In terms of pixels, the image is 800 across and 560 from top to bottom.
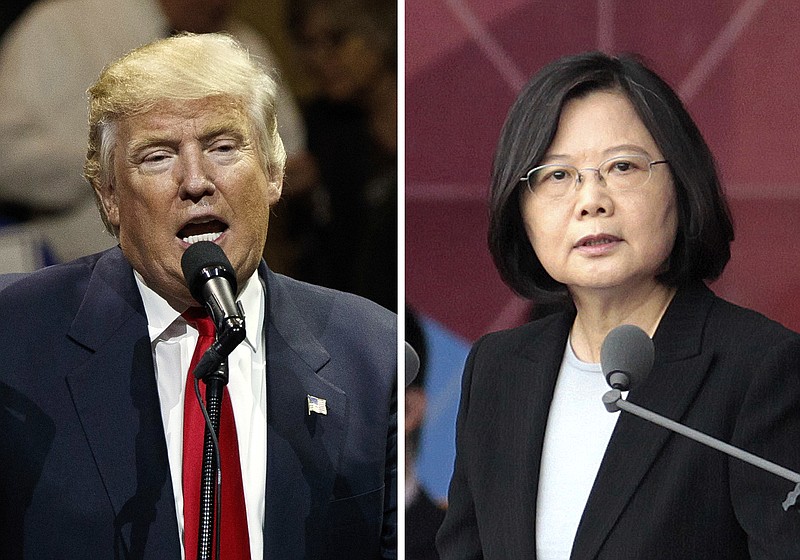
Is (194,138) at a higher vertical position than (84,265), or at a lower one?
higher

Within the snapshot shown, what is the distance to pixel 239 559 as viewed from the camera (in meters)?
3.35

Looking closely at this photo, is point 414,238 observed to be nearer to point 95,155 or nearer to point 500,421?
point 500,421

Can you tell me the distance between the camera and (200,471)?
3.34 metres

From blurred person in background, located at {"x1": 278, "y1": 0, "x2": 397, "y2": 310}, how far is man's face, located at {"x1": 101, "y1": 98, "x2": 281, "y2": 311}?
247mm

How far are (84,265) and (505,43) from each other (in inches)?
50.0

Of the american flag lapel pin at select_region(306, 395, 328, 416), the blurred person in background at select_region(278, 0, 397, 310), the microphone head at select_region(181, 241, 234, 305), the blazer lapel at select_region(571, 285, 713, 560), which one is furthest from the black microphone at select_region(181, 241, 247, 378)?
the blazer lapel at select_region(571, 285, 713, 560)

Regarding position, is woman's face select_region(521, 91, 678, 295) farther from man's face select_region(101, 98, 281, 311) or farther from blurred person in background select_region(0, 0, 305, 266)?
blurred person in background select_region(0, 0, 305, 266)

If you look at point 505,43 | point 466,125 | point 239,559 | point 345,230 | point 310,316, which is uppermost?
point 505,43

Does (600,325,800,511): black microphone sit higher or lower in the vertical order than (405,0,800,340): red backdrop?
lower

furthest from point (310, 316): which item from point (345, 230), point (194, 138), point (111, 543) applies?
point (111, 543)

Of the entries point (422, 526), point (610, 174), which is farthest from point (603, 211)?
point (422, 526)

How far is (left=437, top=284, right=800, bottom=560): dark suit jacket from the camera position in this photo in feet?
10.6

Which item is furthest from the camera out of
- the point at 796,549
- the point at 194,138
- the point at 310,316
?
the point at 310,316

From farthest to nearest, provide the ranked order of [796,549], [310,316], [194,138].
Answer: [310,316]
[194,138]
[796,549]
